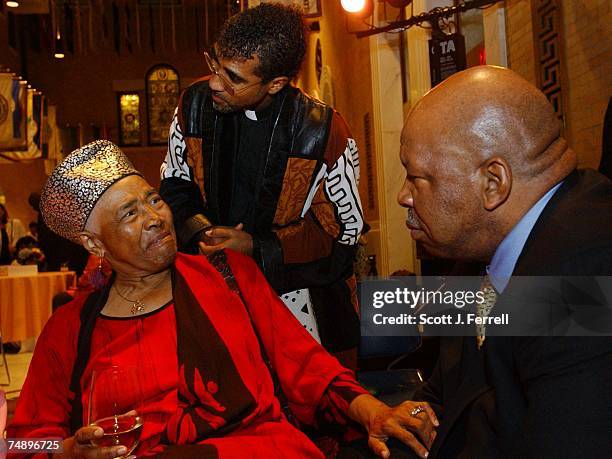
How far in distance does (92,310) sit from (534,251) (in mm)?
1353

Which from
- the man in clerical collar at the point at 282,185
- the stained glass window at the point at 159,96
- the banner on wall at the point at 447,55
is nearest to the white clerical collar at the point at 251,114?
the man in clerical collar at the point at 282,185

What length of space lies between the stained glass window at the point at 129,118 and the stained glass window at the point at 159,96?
40cm

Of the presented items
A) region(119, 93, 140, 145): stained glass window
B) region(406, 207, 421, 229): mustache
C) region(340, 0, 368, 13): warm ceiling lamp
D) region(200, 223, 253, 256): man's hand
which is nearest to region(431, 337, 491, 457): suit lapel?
region(406, 207, 421, 229): mustache

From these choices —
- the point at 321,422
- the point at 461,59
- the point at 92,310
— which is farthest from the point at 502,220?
the point at 461,59

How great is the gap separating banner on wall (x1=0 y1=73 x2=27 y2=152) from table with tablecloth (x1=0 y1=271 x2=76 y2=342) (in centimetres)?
402

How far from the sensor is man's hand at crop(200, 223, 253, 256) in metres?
2.05

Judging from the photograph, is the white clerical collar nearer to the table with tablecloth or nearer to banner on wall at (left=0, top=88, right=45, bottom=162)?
the table with tablecloth

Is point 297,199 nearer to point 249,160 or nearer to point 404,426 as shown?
point 249,160

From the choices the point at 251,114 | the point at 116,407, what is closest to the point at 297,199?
the point at 251,114

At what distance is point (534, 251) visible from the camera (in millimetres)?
930

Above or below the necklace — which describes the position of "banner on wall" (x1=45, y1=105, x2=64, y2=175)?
above

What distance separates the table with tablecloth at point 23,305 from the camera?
6434 mm

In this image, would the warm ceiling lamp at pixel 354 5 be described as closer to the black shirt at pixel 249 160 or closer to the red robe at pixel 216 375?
the black shirt at pixel 249 160

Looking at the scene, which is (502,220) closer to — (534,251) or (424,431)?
(534,251)
